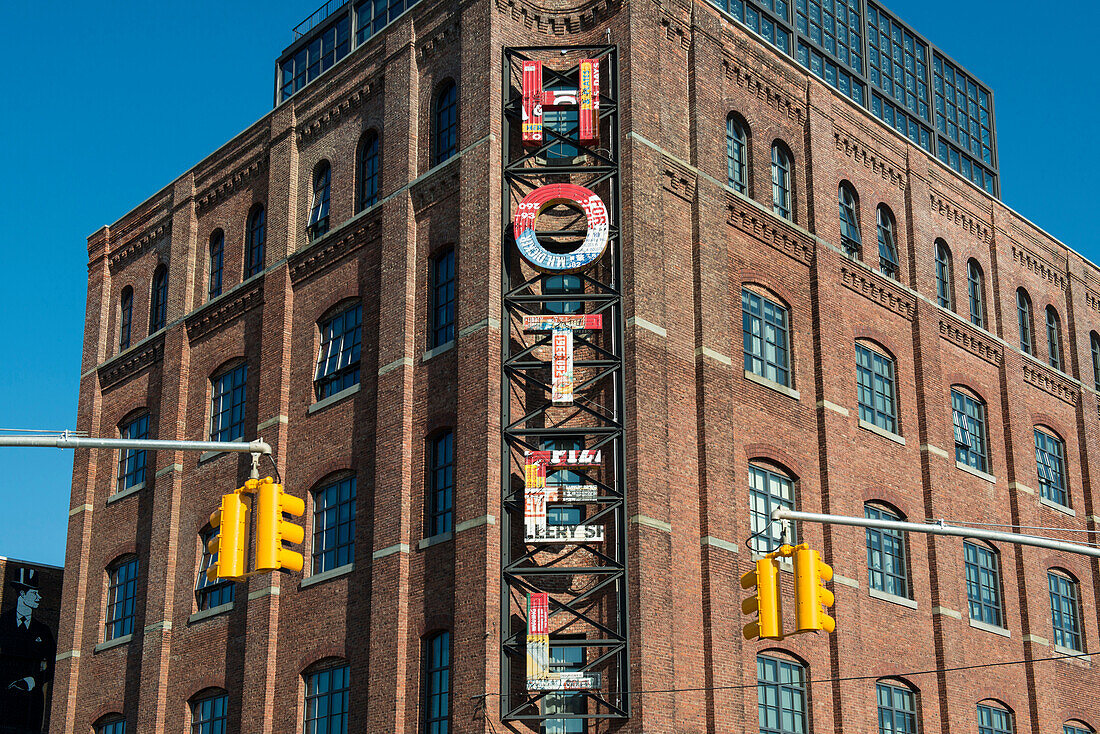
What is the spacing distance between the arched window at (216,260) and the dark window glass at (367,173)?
630cm

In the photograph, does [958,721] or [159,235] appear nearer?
[958,721]

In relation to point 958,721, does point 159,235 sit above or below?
above

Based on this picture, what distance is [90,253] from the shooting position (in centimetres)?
4694

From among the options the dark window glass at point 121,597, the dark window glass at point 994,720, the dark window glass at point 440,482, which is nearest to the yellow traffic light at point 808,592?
the dark window glass at point 440,482

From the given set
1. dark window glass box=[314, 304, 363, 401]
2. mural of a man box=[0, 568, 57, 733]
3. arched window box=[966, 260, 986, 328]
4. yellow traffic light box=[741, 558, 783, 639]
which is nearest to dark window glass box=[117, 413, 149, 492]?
dark window glass box=[314, 304, 363, 401]

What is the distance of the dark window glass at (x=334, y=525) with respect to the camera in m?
33.0

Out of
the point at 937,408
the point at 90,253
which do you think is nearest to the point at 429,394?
the point at 937,408

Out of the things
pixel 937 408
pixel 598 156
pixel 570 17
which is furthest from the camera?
pixel 937 408

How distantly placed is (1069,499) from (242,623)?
80.9ft

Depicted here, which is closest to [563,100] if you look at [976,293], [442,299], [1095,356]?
[442,299]

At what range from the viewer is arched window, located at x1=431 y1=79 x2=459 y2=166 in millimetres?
33594

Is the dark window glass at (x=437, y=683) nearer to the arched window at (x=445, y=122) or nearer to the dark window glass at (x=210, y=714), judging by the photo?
the dark window glass at (x=210, y=714)

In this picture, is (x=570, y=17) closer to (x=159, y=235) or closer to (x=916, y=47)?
(x=159, y=235)

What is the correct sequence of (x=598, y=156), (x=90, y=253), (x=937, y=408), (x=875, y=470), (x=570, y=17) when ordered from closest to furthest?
(x=598, y=156)
(x=570, y=17)
(x=875, y=470)
(x=937, y=408)
(x=90, y=253)
